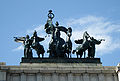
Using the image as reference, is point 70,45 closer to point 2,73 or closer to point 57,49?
point 57,49

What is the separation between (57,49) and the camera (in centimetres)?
3653

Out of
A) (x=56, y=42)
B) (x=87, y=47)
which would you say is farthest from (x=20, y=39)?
(x=87, y=47)

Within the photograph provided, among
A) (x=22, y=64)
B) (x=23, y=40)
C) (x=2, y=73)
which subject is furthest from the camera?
(x=23, y=40)

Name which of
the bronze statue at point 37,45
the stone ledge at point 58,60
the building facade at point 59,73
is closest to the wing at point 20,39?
the bronze statue at point 37,45

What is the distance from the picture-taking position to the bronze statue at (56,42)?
3653 centimetres

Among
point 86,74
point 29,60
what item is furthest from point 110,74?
point 29,60

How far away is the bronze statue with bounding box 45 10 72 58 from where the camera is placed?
3653cm

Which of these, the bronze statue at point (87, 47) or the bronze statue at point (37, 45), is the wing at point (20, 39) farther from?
the bronze statue at point (87, 47)

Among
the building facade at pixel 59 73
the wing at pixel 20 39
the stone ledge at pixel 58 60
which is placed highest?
the wing at pixel 20 39

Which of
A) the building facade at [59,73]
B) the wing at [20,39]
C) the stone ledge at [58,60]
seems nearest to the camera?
the building facade at [59,73]

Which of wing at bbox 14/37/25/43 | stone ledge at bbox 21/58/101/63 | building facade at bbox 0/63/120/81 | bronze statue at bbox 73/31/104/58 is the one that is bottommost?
building facade at bbox 0/63/120/81

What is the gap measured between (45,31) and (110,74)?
8.53 metres

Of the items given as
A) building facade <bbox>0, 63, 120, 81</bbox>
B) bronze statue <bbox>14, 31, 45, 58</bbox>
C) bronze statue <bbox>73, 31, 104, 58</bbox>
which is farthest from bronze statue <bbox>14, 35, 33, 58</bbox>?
bronze statue <bbox>73, 31, 104, 58</bbox>

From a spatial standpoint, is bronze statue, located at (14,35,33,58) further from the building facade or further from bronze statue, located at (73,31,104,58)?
bronze statue, located at (73,31,104,58)
